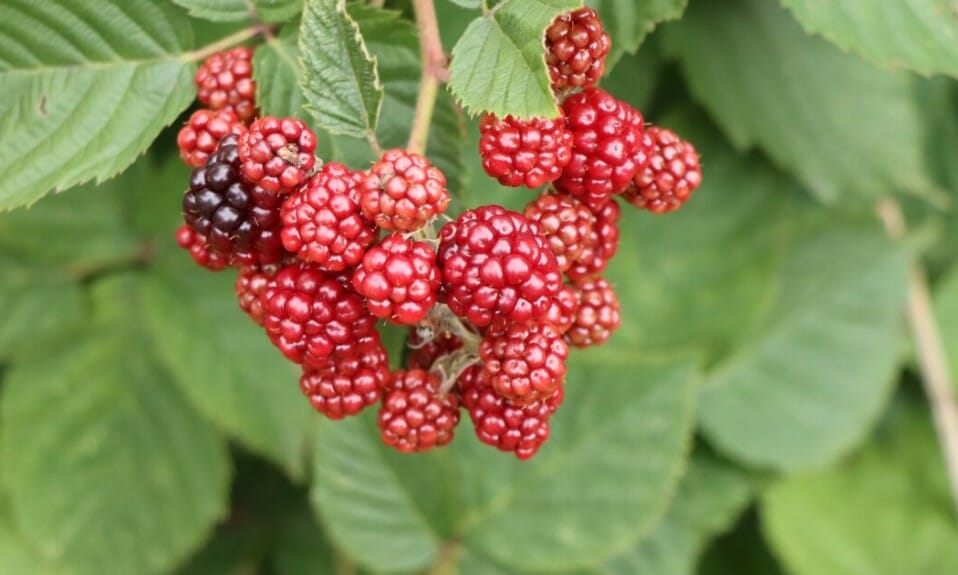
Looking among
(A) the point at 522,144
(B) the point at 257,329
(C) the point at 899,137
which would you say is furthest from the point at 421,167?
(C) the point at 899,137

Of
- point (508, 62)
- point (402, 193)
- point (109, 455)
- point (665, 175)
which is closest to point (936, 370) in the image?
point (665, 175)

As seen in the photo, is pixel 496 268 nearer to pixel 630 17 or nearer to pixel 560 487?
pixel 630 17

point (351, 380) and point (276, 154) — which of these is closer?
point (276, 154)

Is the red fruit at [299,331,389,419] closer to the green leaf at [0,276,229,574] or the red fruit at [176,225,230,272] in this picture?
the red fruit at [176,225,230,272]

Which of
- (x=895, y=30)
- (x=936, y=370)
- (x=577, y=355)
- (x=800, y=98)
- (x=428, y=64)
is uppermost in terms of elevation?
(x=428, y=64)

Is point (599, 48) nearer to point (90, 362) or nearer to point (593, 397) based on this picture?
point (593, 397)

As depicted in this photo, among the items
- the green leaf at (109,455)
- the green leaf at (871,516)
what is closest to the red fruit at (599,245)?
the green leaf at (109,455)
